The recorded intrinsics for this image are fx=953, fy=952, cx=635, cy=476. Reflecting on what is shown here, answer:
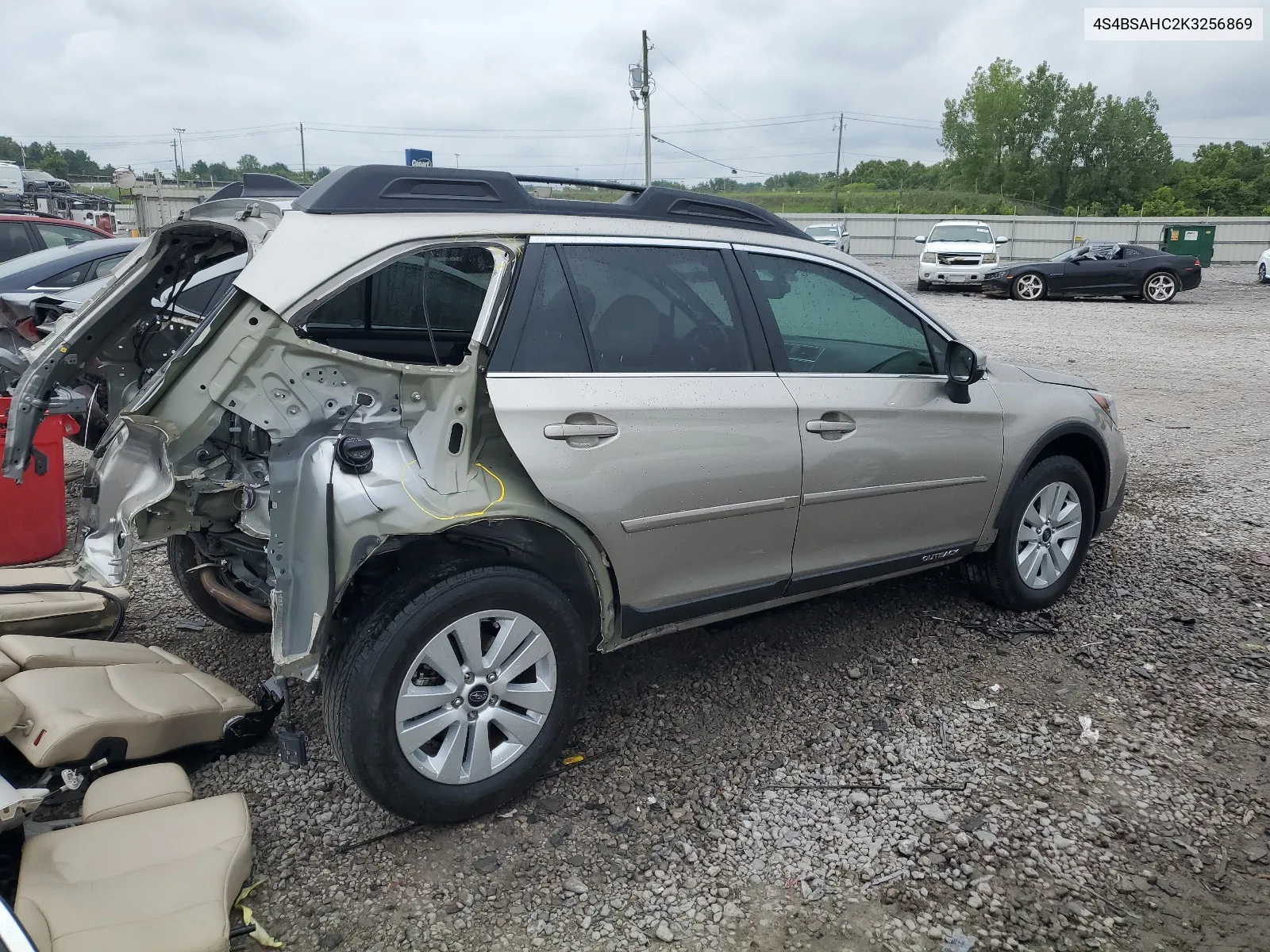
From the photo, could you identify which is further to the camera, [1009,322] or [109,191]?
[109,191]

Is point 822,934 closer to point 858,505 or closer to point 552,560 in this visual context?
point 552,560

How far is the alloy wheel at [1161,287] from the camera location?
20766 mm

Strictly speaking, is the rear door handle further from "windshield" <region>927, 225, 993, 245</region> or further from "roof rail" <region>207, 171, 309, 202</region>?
"windshield" <region>927, 225, 993, 245</region>

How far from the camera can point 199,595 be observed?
426 centimetres

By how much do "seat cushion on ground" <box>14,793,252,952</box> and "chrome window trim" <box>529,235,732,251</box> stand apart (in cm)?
202

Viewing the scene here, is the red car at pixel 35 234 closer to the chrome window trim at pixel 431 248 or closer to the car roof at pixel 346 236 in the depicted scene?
the car roof at pixel 346 236

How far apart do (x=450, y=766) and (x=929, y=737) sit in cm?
180

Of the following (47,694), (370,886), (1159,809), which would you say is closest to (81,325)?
(47,694)

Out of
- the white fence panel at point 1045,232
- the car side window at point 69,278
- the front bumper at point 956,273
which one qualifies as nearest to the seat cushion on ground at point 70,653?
the car side window at point 69,278

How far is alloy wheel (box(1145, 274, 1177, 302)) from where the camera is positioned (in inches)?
818

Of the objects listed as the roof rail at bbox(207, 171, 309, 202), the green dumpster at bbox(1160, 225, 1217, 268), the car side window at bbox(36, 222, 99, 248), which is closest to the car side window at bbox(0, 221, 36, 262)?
the car side window at bbox(36, 222, 99, 248)

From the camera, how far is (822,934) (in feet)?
8.53

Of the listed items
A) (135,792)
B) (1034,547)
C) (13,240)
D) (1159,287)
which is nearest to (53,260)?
(13,240)

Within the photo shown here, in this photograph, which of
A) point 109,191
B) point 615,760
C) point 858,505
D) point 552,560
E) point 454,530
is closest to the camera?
point 454,530
